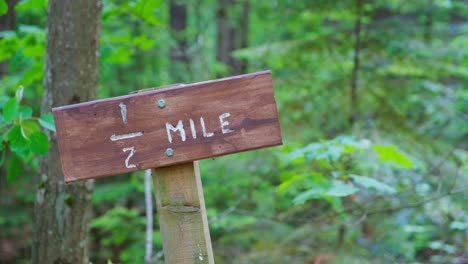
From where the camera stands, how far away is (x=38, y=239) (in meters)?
2.37

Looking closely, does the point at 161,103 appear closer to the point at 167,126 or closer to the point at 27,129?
the point at 167,126

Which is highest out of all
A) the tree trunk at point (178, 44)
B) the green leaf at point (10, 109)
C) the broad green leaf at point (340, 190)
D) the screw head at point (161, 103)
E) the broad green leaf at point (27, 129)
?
the tree trunk at point (178, 44)

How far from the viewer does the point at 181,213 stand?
1.73 metres

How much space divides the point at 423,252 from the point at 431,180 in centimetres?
116

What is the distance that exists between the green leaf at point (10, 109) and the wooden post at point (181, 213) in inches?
25.1

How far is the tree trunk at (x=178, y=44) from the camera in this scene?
289 inches

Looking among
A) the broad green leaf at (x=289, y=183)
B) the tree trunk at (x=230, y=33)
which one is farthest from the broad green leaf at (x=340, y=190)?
the tree trunk at (x=230, y=33)

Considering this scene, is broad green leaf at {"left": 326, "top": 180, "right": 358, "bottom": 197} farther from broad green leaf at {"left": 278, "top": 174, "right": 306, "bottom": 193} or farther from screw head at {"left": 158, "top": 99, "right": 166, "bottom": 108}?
screw head at {"left": 158, "top": 99, "right": 166, "bottom": 108}

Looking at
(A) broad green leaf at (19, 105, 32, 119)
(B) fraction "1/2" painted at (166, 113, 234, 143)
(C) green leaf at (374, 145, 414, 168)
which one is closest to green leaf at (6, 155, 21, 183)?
(A) broad green leaf at (19, 105, 32, 119)

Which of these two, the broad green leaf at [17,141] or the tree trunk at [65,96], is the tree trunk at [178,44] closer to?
the tree trunk at [65,96]

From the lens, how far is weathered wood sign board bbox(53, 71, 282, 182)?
1.64 metres

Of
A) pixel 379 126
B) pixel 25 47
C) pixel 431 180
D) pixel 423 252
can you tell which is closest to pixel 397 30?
pixel 379 126

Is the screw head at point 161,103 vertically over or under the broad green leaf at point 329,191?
over

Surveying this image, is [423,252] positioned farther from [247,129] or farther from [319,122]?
[247,129]
